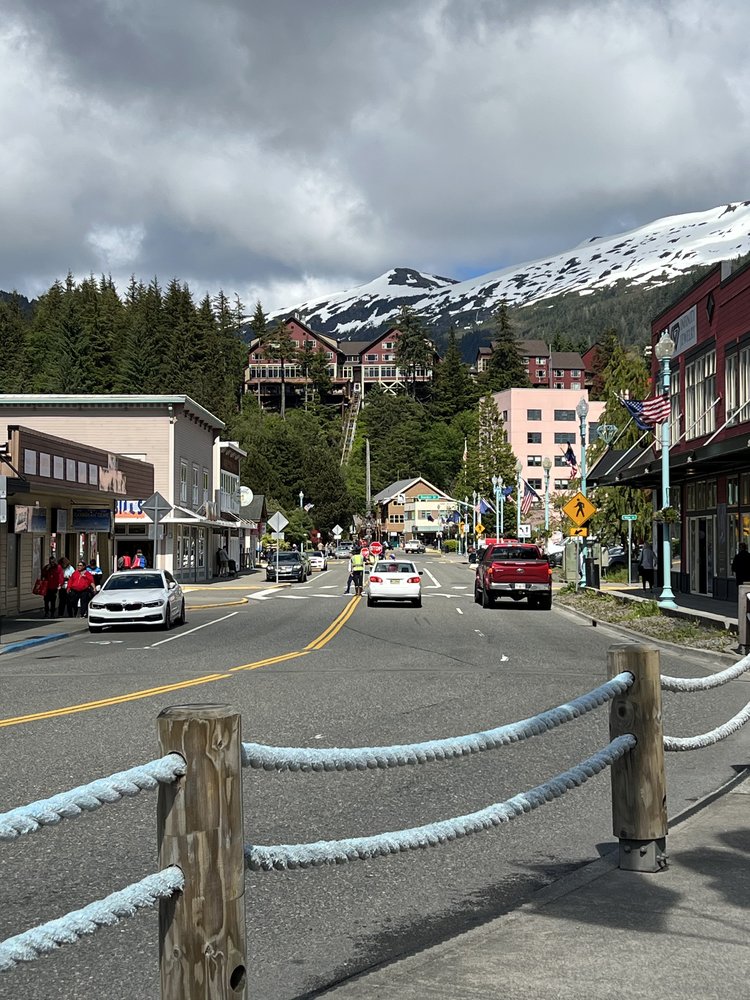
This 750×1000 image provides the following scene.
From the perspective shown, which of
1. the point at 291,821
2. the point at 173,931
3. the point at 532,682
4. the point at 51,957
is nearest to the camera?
the point at 173,931

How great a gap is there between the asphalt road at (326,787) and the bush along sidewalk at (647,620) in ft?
4.02

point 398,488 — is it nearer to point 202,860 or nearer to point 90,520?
point 90,520

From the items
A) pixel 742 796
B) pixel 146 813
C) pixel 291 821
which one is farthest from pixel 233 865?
pixel 742 796

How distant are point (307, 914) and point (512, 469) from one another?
11965cm

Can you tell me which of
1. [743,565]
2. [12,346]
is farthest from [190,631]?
[12,346]

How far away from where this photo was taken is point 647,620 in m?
27.0

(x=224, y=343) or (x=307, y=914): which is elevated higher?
(x=224, y=343)

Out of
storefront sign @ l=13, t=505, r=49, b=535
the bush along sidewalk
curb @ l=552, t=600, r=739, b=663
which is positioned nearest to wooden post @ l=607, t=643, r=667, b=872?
curb @ l=552, t=600, r=739, b=663

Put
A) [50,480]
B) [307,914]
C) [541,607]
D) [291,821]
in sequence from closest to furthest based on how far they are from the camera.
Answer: [307,914] < [291,821] < [50,480] < [541,607]

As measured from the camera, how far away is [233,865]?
132 inches

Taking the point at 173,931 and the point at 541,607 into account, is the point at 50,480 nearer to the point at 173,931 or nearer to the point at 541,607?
the point at 541,607

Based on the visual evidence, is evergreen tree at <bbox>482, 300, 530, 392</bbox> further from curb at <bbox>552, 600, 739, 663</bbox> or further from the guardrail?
the guardrail

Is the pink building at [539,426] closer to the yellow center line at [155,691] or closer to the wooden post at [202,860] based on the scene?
the yellow center line at [155,691]

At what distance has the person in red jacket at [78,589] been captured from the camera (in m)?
31.7
